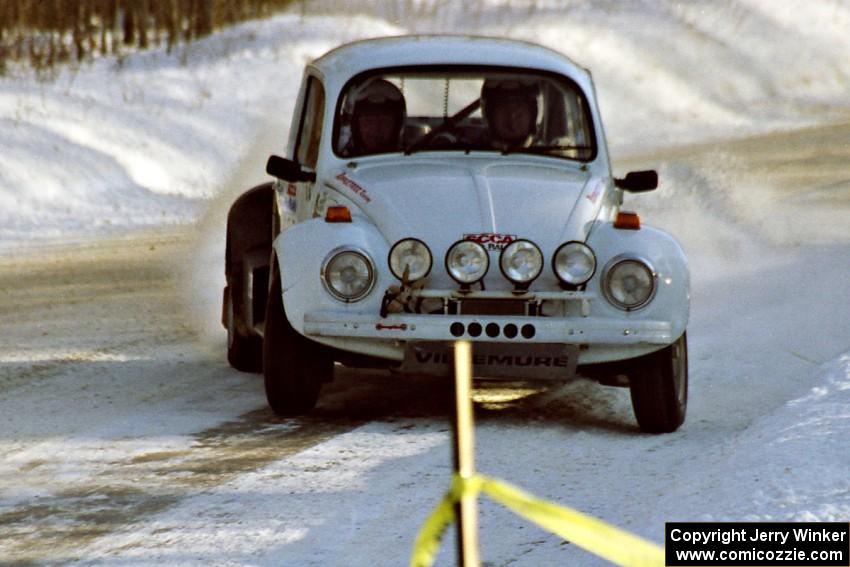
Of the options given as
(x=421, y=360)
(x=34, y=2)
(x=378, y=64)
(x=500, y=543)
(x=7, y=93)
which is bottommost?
(x=500, y=543)

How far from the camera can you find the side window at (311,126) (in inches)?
382

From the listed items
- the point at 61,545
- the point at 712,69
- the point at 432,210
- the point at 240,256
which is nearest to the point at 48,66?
the point at 712,69

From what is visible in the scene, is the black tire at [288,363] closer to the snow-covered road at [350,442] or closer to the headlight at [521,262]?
the snow-covered road at [350,442]

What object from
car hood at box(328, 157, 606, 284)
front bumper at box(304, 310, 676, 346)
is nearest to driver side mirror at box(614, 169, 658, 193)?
car hood at box(328, 157, 606, 284)

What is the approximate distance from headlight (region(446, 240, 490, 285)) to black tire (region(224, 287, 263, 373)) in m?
2.09

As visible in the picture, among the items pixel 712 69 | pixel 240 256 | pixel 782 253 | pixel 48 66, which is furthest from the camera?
pixel 712 69

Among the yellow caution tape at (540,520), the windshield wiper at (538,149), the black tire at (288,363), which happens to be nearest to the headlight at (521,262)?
the black tire at (288,363)

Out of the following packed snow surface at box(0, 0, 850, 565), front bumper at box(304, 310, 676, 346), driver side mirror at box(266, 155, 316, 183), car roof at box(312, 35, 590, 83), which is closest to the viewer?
packed snow surface at box(0, 0, 850, 565)

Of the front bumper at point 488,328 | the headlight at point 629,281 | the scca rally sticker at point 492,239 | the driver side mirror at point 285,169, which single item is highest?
the driver side mirror at point 285,169

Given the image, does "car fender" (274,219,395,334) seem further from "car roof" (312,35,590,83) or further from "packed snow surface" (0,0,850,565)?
"car roof" (312,35,590,83)

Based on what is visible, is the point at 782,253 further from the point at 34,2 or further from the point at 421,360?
the point at 34,2

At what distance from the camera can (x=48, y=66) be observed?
86.7ft

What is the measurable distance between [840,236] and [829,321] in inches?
148

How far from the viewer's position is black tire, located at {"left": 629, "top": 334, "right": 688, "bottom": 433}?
333 inches
